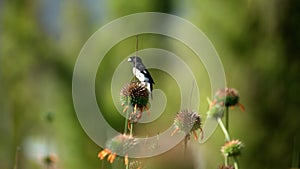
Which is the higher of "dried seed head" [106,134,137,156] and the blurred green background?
the blurred green background

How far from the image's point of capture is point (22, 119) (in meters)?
4.16

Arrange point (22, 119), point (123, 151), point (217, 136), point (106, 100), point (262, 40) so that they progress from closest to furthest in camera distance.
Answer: point (123, 151)
point (217, 136)
point (262, 40)
point (106, 100)
point (22, 119)

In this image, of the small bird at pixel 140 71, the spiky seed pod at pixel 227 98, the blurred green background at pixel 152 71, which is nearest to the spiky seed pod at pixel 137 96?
the small bird at pixel 140 71

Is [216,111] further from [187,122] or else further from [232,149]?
[187,122]

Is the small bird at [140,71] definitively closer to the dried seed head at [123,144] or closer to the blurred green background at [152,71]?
the dried seed head at [123,144]

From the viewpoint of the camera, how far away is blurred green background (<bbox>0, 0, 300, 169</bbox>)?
2.58m

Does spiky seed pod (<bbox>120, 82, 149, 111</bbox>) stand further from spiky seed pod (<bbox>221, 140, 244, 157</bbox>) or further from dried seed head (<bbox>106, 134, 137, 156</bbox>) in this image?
spiky seed pod (<bbox>221, 140, 244, 157</bbox>)

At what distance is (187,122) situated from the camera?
2.40 feet

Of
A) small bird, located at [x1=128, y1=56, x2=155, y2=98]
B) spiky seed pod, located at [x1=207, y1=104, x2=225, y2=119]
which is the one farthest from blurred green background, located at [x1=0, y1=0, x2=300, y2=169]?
small bird, located at [x1=128, y1=56, x2=155, y2=98]

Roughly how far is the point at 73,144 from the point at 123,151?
2830mm

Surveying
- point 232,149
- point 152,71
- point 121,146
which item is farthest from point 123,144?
point 152,71

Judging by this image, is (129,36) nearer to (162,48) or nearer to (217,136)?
(162,48)

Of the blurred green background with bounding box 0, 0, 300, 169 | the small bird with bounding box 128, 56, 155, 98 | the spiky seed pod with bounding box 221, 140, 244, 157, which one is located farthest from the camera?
the blurred green background with bounding box 0, 0, 300, 169

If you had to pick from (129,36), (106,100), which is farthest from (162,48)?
(106,100)
